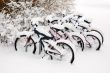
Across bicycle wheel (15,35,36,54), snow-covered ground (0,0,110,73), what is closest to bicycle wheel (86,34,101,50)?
snow-covered ground (0,0,110,73)

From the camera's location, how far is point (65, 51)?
6777mm

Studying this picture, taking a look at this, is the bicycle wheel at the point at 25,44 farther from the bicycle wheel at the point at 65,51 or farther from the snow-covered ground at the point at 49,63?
the bicycle wheel at the point at 65,51

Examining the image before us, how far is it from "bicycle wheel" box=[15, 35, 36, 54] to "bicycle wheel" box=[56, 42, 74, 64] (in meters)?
0.92

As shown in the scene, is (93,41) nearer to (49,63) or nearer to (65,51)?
(65,51)

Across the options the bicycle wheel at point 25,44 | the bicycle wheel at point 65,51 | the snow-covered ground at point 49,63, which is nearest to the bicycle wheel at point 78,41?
the snow-covered ground at point 49,63

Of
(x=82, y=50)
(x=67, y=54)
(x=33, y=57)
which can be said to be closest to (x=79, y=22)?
(x=82, y=50)

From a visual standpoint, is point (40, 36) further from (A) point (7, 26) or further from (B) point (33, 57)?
(A) point (7, 26)

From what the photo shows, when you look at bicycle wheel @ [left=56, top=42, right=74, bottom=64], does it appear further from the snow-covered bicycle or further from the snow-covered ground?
the snow-covered ground

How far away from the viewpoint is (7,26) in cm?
802

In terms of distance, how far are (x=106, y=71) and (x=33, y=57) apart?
2.15 m

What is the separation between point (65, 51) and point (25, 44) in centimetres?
144

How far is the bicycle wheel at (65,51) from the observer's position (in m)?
6.72

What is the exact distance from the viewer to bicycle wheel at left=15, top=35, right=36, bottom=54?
7.44 m

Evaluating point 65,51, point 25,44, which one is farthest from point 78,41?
point 25,44
